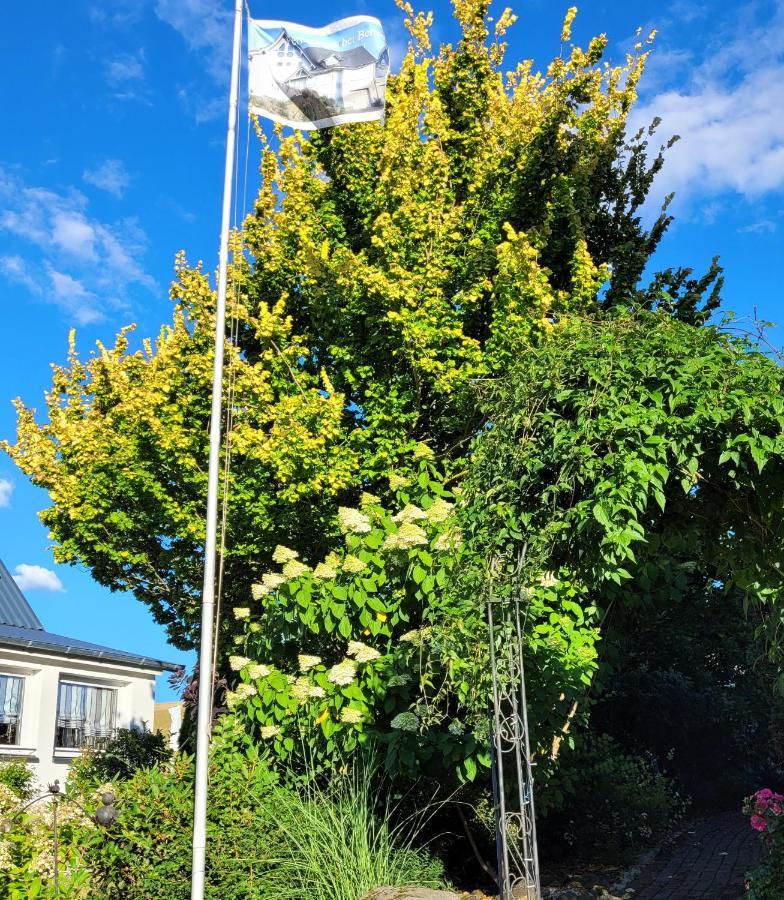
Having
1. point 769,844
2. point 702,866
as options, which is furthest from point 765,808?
point 702,866

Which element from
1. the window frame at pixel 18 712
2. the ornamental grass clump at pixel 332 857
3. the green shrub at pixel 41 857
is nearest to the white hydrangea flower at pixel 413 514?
the ornamental grass clump at pixel 332 857

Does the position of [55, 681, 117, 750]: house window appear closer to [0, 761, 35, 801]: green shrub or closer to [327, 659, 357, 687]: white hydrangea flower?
[0, 761, 35, 801]: green shrub

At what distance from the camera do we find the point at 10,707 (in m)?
16.4

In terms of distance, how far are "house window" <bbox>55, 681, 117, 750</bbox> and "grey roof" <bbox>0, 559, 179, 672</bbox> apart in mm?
814

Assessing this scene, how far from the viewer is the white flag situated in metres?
8.01

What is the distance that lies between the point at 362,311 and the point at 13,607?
12.4 m

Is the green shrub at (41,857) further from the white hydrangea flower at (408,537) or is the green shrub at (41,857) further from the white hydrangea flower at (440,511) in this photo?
the white hydrangea flower at (440,511)

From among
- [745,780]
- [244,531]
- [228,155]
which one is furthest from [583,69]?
[745,780]

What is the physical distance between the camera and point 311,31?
26.7ft

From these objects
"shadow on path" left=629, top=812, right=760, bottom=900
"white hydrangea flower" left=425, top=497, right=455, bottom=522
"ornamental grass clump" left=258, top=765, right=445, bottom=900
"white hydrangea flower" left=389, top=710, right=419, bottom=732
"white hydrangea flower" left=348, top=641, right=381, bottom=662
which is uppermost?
"white hydrangea flower" left=425, top=497, right=455, bottom=522

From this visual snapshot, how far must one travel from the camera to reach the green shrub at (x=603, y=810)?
10242 mm

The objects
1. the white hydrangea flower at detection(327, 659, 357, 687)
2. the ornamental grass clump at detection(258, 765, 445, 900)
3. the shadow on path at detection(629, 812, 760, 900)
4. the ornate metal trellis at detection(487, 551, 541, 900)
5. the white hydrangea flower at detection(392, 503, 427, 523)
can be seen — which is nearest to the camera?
the ornate metal trellis at detection(487, 551, 541, 900)

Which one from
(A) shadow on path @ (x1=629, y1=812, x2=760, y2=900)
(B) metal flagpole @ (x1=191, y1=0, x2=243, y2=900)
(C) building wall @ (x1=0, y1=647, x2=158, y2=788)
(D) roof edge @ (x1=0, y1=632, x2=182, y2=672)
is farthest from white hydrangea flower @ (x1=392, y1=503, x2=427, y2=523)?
(C) building wall @ (x1=0, y1=647, x2=158, y2=788)

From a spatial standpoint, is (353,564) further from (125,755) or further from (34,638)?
(34,638)
